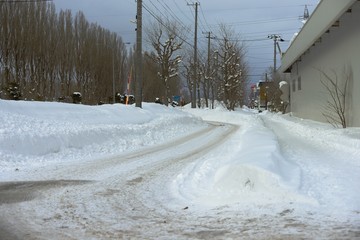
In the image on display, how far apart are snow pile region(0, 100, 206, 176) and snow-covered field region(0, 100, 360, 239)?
0.04 metres

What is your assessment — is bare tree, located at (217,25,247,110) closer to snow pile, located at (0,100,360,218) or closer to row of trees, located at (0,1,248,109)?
row of trees, located at (0,1,248,109)

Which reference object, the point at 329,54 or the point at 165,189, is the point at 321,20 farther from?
the point at 165,189

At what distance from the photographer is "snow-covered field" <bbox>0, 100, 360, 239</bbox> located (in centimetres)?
552

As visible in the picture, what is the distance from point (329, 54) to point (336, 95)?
2694 mm

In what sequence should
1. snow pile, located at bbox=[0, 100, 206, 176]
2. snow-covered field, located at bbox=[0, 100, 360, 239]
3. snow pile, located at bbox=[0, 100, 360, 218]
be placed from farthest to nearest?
snow pile, located at bbox=[0, 100, 206, 176]
snow pile, located at bbox=[0, 100, 360, 218]
snow-covered field, located at bbox=[0, 100, 360, 239]

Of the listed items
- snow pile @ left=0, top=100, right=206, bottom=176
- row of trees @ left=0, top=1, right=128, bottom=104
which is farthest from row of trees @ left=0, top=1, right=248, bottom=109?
snow pile @ left=0, top=100, right=206, bottom=176

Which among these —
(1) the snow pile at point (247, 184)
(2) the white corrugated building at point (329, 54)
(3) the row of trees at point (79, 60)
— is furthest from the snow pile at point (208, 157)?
(3) the row of trees at point (79, 60)

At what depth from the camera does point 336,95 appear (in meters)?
20.1

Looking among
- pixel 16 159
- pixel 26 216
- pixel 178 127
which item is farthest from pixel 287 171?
pixel 178 127

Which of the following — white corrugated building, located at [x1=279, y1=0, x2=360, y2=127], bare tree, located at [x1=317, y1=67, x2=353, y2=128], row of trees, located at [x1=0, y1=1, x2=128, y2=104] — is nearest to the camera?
white corrugated building, located at [x1=279, y1=0, x2=360, y2=127]

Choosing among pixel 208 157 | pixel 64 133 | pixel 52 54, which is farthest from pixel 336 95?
pixel 52 54

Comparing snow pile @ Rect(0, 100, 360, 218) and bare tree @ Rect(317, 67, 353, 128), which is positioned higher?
bare tree @ Rect(317, 67, 353, 128)

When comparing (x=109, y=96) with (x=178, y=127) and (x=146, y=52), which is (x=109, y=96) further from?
(x=178, y=127)

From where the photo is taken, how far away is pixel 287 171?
28.2 ft
